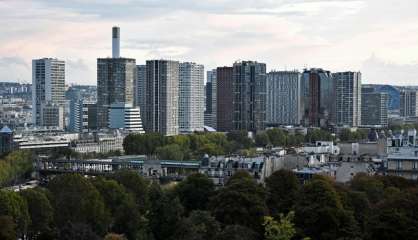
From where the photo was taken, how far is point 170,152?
65938 millimetres

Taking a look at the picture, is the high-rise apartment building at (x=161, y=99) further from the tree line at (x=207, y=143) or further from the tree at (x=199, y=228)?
the tree at (x=199, y=228)

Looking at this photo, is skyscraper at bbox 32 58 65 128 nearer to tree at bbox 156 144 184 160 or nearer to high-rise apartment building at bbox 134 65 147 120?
high-rise apartment building at bbox 134 65 147 120

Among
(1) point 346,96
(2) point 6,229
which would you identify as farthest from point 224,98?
(2) point 6,229

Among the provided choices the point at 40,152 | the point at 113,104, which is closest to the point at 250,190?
the point at 40,152

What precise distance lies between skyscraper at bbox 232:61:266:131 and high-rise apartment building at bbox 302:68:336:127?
15791 millimetres

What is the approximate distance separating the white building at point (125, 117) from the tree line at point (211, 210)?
60.1m

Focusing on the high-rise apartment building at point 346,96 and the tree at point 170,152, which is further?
the high-rise apartment building at point 346,96

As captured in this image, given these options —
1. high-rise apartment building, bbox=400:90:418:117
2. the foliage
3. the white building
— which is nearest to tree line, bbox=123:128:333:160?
the foliage

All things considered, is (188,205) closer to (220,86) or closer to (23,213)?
(23,213)

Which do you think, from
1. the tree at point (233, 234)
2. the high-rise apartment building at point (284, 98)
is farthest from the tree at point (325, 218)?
the high-rise apartment building at point (284, 98)

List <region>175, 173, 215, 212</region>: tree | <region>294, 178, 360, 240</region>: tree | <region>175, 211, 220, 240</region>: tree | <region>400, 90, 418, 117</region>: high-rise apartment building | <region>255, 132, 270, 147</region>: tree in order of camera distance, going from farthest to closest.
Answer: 1. <region>400, 90, 418, 117</region>: high-rise apartment building
2. <region>255, 132, 270, 147</region>: tree
3. <region>175, 173, 215, 212</region>: tree
4. <region>294, 178, 360, 240</region>: tree
5. <region>175, 211, 220, 240</region>: tree

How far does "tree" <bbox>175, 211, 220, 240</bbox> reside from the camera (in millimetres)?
24406

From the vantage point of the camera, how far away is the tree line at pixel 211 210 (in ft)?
82.8

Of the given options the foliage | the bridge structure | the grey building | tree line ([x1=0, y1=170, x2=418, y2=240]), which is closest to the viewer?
tree line ([x1=0, y1=170, x2=418, y2=240])
